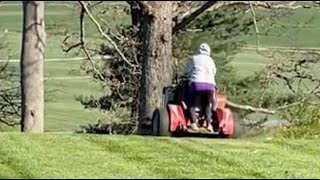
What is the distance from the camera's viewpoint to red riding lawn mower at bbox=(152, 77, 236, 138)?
45.3ft

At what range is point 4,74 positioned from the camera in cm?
3319

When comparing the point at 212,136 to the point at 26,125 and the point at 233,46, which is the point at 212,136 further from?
the point at 233,46

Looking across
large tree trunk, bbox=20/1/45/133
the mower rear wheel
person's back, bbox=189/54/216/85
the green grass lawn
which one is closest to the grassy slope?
the mower rear wheel

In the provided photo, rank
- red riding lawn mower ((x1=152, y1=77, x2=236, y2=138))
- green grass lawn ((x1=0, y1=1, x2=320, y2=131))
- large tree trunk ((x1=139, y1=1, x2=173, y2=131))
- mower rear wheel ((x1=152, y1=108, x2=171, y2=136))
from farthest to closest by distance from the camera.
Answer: green grass lawn ((x1=0, y1=1, x2=320, y2=131))
large tree trunk ((x1=139, y1=1, x2=173, y2=131))
mower rear wheel ((x1=152, y1=108, x2=171, y2=136))
red riding lawn mower ((x1=152, y1=77, x2=236, y2=138))

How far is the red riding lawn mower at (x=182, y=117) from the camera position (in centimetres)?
1382

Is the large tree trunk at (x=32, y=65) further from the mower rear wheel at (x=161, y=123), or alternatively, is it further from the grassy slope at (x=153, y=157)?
the mower rear wheel at (x=161, y=123)

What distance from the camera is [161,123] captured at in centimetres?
1641

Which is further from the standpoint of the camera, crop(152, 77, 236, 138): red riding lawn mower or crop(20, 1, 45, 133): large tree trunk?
crop(152, 77, 236, 138): red riding lawn mower

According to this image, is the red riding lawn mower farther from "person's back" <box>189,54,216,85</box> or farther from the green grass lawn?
the green grass lawn

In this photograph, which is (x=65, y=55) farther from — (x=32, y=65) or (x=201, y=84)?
(x=201, y=84)

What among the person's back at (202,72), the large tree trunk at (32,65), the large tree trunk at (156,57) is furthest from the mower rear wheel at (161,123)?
the large tree trunk at (32,65)

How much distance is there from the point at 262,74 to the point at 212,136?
13.8m

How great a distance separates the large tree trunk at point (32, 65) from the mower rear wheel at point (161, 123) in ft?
5.50

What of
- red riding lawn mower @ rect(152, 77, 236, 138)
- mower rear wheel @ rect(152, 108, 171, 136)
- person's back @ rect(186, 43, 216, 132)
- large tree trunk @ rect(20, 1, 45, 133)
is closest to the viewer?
large tree trunk @ rect(20, 1, 45, 133)
